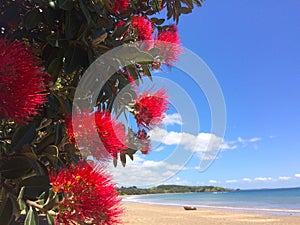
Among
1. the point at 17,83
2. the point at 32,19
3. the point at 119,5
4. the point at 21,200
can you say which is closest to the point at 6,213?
the point at 21,200

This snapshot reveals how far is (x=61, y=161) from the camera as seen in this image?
4.07ft

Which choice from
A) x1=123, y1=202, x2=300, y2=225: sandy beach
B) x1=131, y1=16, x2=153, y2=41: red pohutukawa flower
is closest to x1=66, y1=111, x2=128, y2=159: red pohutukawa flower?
x1=131, y1=16, x2=153, y2=41: red pohutukawa flower

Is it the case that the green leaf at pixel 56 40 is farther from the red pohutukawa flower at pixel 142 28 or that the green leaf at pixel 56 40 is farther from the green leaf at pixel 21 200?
the green leaf at pixel 21 200

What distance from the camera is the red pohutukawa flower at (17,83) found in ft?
2.56

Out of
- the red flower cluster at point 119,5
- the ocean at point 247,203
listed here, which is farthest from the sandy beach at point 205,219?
the red flower cluster at point 119,5

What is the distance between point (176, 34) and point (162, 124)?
→ 0.51 meters

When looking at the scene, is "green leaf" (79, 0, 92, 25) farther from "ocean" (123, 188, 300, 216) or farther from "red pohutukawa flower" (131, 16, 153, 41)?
"ocean" (123, 188, 300, 216)

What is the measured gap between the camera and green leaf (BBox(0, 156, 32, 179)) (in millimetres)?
970

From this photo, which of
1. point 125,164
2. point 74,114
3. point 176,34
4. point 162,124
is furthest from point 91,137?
point 176,34

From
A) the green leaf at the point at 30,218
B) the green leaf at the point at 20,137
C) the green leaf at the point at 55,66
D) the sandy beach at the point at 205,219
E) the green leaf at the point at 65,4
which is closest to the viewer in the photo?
the green leaf at the point at 30,218

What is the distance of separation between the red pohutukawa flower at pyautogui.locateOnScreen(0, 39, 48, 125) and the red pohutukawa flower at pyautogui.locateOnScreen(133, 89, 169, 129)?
1.85 ft

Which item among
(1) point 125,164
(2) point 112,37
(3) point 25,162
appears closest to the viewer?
(3) point 25,162

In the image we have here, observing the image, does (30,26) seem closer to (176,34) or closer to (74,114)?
(74,114)

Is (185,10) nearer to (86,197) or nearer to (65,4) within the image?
(65,4)
